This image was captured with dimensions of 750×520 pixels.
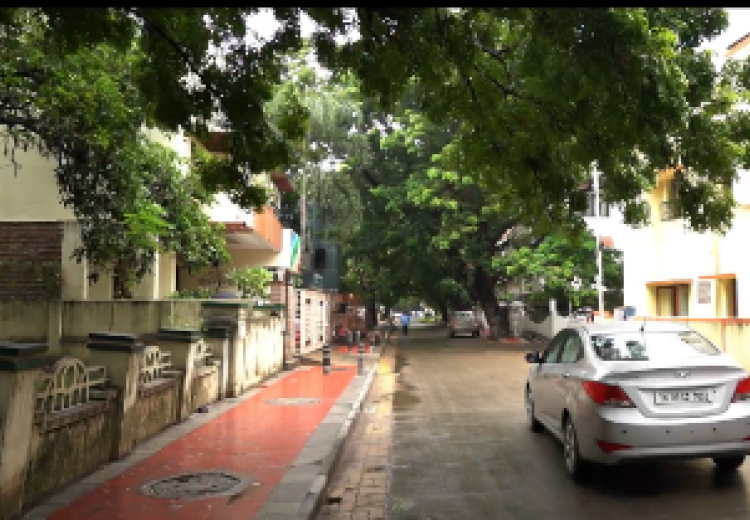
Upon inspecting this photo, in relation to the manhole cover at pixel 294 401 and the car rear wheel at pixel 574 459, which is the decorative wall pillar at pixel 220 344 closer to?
the manhole cover at pixel 294 401

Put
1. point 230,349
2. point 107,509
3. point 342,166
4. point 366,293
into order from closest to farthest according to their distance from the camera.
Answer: point 107,509 < point 230,349 < point 342,166 < point 366,293

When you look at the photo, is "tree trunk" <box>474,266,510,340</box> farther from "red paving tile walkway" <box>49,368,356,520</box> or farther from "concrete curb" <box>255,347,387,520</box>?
"concrete curb" <box>255,347,387,520</box>

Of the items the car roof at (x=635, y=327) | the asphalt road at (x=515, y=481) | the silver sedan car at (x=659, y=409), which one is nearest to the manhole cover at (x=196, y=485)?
the asphalt road at (x=515, y=481)

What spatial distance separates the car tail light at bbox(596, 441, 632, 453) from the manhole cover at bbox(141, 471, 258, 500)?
3294mm

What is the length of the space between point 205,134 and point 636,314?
807 inches

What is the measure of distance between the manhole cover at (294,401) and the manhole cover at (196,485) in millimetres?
A: 5059

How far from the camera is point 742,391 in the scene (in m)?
5.89

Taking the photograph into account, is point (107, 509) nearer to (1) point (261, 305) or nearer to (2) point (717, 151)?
(2) point (717, 151)

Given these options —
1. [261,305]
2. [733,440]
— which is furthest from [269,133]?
[261,305]

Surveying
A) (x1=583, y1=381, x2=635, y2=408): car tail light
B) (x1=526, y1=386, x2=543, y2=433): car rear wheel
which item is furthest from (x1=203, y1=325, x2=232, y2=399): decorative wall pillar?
(x1=583, y1=381, x2=635, y2=408): car tail light

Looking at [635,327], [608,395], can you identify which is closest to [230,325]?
[635,327]

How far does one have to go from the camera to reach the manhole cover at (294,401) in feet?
38.7

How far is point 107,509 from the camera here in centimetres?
545

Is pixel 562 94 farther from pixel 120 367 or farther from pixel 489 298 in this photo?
pixel 489 298
